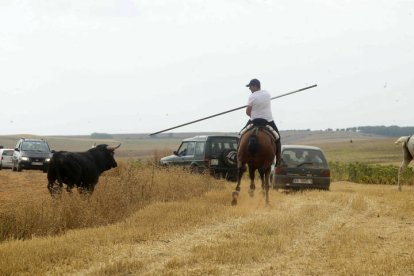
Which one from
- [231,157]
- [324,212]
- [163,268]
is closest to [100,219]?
[163,268]

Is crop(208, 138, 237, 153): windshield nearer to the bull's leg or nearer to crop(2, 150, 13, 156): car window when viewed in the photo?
the bull's leg

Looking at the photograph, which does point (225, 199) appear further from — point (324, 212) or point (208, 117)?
point (208, 117)

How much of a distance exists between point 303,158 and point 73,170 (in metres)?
8.88

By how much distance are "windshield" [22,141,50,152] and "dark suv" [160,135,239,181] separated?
12.5m

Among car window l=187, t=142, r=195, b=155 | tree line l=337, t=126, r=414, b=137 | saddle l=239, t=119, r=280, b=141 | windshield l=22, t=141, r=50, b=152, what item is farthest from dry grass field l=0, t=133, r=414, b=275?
tree line l=337, t=126, r=414, b=137

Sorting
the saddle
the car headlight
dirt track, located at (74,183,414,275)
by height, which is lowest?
dirt track, located at (74,183,414,275)

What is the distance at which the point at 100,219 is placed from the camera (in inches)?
407

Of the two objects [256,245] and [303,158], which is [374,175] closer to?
[303,158]

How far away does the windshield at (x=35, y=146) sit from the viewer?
3148cm

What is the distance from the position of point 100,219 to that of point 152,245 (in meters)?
2.37

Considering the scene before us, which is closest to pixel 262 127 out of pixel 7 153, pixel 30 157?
pixel 30 157

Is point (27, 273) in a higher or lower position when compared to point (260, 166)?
lower

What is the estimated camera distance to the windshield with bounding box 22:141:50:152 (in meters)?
31.5

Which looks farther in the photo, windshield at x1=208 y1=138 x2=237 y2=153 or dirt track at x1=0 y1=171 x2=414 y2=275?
windshield at x1=208 y1=138 x2=237 y2=153
